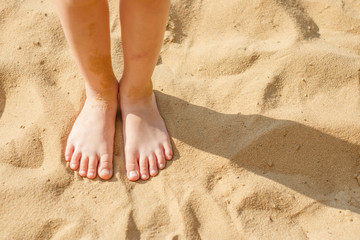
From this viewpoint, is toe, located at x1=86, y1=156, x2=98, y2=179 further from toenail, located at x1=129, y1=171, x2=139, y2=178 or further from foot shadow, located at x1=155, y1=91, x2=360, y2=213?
foot shadow, located at x1=155, y1=91, x2=360, y2=213

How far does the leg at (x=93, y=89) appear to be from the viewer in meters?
1.43

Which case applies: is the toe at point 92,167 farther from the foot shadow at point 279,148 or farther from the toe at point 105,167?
the foot shadow at point 279,148

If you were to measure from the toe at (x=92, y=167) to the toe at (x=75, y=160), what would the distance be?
0.05 m

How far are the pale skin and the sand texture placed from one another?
0.06 metres

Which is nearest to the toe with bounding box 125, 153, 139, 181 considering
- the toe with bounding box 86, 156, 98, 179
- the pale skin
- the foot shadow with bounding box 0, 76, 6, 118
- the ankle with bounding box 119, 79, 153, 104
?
the pale skin

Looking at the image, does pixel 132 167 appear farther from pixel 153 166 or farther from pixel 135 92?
pixel 135 92

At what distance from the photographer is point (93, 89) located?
5.70 feet

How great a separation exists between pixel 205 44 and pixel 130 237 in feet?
3.44

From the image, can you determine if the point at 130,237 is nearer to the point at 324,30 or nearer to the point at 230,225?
the point at 230,225

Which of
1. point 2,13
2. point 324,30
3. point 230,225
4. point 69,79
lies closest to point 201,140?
point 230,225

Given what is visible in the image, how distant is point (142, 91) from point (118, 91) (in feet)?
0.38

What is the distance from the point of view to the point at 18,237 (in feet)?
4.91

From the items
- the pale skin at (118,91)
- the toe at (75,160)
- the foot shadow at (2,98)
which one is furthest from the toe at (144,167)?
the foot shadow at (2,98)

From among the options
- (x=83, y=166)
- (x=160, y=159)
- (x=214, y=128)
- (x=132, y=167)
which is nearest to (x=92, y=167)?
(x=83, y=166)
